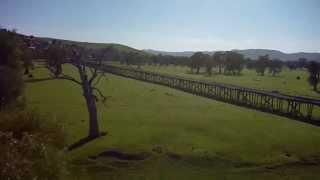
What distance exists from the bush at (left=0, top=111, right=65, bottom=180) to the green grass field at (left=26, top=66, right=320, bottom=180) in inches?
93.4

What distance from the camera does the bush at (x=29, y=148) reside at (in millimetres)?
13523

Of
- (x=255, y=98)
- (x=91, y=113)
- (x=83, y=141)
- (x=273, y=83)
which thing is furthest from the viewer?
(x=273, y=83)

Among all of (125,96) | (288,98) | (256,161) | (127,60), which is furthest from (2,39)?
(127,60)

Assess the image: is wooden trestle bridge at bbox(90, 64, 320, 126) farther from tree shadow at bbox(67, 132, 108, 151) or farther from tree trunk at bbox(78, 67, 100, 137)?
tree shadow at bbox(67, 132, 108, 151)

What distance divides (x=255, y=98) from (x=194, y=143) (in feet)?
113

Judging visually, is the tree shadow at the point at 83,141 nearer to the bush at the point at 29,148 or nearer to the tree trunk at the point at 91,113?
the tree trunk at the point at 91,113

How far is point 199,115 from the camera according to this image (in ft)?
157

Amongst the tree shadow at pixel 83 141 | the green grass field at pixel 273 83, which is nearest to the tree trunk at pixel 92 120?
the tree shadow at pixel 83 141

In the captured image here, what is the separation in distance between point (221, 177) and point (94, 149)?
388 inches

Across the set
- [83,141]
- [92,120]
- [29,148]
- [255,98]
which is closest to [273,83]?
[255,98]

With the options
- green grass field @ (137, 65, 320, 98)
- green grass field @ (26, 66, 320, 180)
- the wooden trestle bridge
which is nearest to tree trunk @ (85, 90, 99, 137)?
green grass field @ (26, 66, 320, 180)

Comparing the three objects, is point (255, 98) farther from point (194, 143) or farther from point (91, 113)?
point (91, 113)

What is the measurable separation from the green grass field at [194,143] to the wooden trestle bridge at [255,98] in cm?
340

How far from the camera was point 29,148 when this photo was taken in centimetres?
1534
